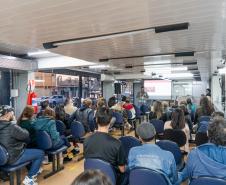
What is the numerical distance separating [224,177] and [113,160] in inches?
41.3

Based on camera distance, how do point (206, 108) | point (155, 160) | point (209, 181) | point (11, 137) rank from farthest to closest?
1. point (206, 108)
2. point (11, 137)
3. point (155, 160)
4. point (209, 181)

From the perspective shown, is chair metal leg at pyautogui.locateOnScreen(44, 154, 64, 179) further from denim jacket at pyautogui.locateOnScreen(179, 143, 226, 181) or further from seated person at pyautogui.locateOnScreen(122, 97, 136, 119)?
seated person at pyautogui.locateOnScreen(122, 97, 136, 119)

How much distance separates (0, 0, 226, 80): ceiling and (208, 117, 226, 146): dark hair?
4.07 ft

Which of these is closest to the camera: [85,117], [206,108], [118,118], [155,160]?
[155,160]

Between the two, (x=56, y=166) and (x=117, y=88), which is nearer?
(x=56, y=166)

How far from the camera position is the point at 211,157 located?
2107 millimetres

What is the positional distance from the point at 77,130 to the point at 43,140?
1.21 m

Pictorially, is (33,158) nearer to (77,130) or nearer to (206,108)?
(77,130)

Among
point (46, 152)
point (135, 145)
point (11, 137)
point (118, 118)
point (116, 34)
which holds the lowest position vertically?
point (46, 152)

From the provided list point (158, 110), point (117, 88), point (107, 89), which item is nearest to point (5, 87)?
point (158, 110)

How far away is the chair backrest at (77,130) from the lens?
514cm

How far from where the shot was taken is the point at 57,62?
771 centimetres

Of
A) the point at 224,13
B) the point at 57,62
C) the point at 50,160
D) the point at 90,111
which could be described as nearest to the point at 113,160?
the point at 224,13

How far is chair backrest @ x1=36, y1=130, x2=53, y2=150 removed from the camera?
399cm
